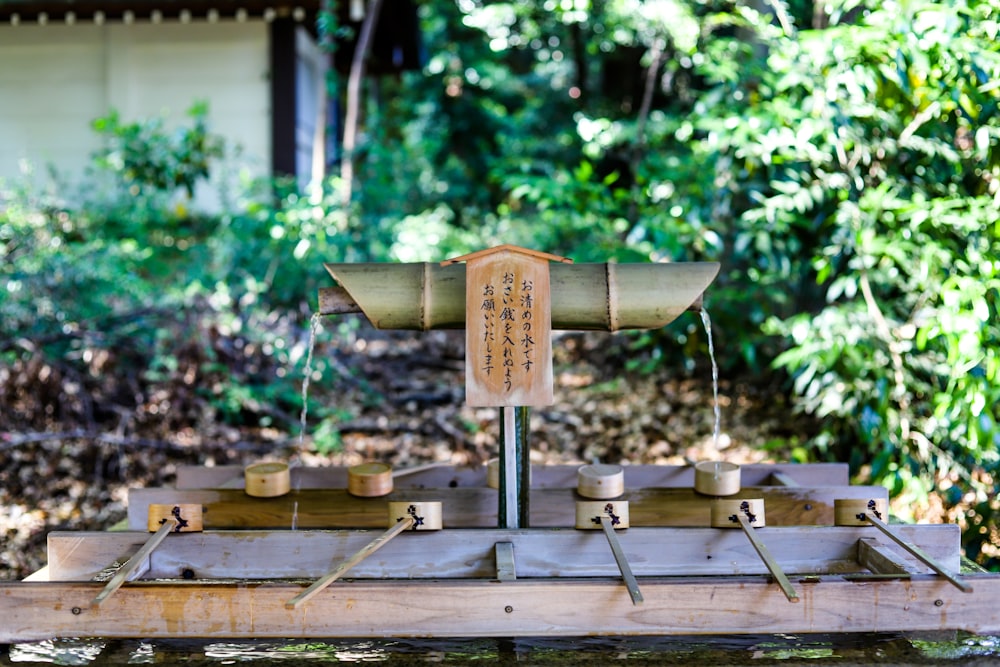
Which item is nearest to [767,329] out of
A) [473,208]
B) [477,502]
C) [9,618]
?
[477,502]

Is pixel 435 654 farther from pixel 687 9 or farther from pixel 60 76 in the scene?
pixel 60 76

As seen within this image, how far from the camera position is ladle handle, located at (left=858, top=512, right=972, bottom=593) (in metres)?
2.16

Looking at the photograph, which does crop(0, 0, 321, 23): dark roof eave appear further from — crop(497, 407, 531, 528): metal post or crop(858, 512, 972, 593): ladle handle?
crop(858, 512, 972, 593): ladle handle

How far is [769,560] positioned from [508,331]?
930 mm

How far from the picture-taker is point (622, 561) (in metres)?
2.26

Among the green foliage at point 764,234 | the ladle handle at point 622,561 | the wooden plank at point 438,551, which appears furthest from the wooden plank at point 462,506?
the green foliage at point 764,234

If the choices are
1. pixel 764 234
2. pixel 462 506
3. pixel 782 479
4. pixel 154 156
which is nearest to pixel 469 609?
pixel 462 506

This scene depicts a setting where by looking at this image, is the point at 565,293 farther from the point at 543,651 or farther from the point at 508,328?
the point at 543,651

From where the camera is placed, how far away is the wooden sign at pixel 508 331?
8.31 ft

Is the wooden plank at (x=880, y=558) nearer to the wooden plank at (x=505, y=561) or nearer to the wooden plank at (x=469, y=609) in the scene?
the wooden plank at (x=469, y=609)

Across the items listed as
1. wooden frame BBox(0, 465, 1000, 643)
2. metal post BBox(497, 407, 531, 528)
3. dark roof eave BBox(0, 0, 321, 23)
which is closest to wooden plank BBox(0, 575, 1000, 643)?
wooden frame BBox(0, 465, 1000, 643)

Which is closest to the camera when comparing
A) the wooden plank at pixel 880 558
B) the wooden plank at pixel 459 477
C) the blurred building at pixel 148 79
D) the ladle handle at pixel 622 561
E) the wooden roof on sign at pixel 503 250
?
the ladle handle at pixel 622 561

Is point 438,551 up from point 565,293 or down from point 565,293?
down

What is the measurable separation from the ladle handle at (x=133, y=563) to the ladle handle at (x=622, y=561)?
48.7 inches
